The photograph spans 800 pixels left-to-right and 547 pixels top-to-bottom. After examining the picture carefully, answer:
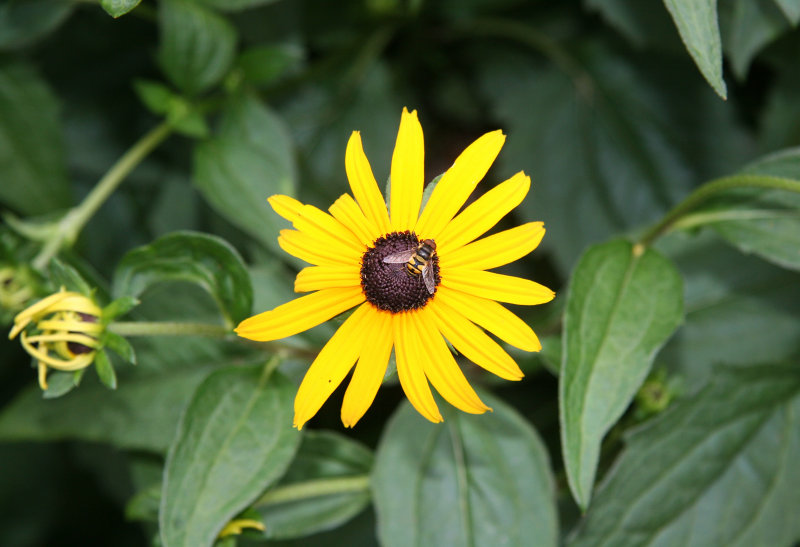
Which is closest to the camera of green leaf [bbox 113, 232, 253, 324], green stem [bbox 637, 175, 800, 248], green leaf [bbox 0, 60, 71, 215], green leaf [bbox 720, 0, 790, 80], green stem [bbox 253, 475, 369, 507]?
green stem [bbox 637, 175, 800, 248]

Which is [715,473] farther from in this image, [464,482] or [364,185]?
[364,185]

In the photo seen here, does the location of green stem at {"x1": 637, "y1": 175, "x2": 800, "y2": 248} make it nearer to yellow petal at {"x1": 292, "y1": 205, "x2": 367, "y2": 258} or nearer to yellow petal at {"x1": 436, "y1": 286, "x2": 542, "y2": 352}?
yellow petal at {"x1": 436, "y1": 286, "x2": 542, "y2": 352}

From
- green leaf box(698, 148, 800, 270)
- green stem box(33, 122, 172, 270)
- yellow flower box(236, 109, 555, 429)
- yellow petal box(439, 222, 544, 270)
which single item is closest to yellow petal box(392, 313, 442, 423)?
yellow flower box(236, 109, 555, 429)

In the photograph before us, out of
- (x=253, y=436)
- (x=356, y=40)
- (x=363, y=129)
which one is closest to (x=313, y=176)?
(x=363, y=129)

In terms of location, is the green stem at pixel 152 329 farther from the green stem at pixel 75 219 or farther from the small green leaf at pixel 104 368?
the green stem at pixel 75 219

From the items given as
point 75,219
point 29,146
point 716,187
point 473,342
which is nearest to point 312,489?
point 473,342

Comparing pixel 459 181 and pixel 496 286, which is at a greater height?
pixel 459 181
